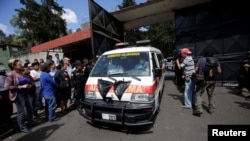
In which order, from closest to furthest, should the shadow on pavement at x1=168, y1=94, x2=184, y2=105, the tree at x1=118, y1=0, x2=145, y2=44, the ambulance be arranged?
1. the ambulance
2. the shadow on pavement at x1=168, y1=94, x2=184, y2=105
3. the tree at x1=118, y1=0, x2=145, y2=44

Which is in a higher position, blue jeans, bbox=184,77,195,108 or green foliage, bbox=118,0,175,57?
green foliage, bbox=118,0,175,57

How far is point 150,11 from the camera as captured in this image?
9406mm

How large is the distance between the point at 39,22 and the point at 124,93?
36.3m

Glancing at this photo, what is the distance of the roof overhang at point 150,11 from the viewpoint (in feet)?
27.2

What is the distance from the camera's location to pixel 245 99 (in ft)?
19.1

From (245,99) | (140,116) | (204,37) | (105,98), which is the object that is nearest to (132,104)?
(140,116)

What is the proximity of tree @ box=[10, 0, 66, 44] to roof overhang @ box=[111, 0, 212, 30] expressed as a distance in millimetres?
28044

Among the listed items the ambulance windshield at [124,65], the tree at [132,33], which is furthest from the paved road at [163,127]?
the tree at [132,33]

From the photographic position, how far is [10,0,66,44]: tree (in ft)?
109

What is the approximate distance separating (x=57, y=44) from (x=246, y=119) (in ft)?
44.9

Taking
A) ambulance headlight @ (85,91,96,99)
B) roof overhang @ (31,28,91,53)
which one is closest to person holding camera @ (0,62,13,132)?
ambulance headlight @ (85,91,96,99)

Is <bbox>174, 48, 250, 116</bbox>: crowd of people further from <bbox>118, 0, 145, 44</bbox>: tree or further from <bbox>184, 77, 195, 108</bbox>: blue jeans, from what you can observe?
<bbox>118, 0, 145, 44</bbox>: tree

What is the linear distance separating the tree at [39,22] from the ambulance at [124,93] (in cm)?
3457

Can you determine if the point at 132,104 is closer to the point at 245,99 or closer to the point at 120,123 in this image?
the point at 120,123
